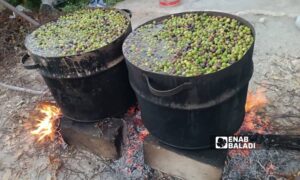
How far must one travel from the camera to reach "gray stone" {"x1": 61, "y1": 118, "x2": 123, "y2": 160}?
9.89 feet

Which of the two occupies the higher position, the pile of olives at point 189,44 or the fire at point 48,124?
the pile of olives at point 189,44

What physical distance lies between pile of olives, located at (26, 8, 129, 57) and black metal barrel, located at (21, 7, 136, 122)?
69mm

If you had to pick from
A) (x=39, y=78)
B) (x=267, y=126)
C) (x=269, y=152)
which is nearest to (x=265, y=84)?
(x=267, y=126)

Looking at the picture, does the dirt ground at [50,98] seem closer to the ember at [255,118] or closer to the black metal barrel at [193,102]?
the ember at [255,118]

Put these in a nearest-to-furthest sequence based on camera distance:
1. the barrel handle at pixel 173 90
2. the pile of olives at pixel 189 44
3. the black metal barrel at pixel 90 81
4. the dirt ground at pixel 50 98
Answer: the barrel handle at pixel 173 90 < the pile of olives at pixel 189 44 < the black metal barrel at pixel 90 81 < the dirt ground at pixel 50 98

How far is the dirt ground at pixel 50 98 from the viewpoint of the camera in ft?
10.4

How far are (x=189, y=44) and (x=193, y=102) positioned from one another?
492mm

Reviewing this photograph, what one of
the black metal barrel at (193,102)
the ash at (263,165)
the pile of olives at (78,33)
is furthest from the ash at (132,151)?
the pile of olives at (78,33)

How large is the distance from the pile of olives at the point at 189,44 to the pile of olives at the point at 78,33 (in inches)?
11.3

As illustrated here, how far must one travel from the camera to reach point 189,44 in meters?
2.35

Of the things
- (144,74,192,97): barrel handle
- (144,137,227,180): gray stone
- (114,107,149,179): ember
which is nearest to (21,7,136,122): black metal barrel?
(114,107,149,179): ember

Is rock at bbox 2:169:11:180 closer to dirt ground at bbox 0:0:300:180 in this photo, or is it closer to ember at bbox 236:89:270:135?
dirt ground at bbox 0:0:300:180

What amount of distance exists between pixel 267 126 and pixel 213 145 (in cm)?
86

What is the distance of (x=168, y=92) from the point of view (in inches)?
76.5
